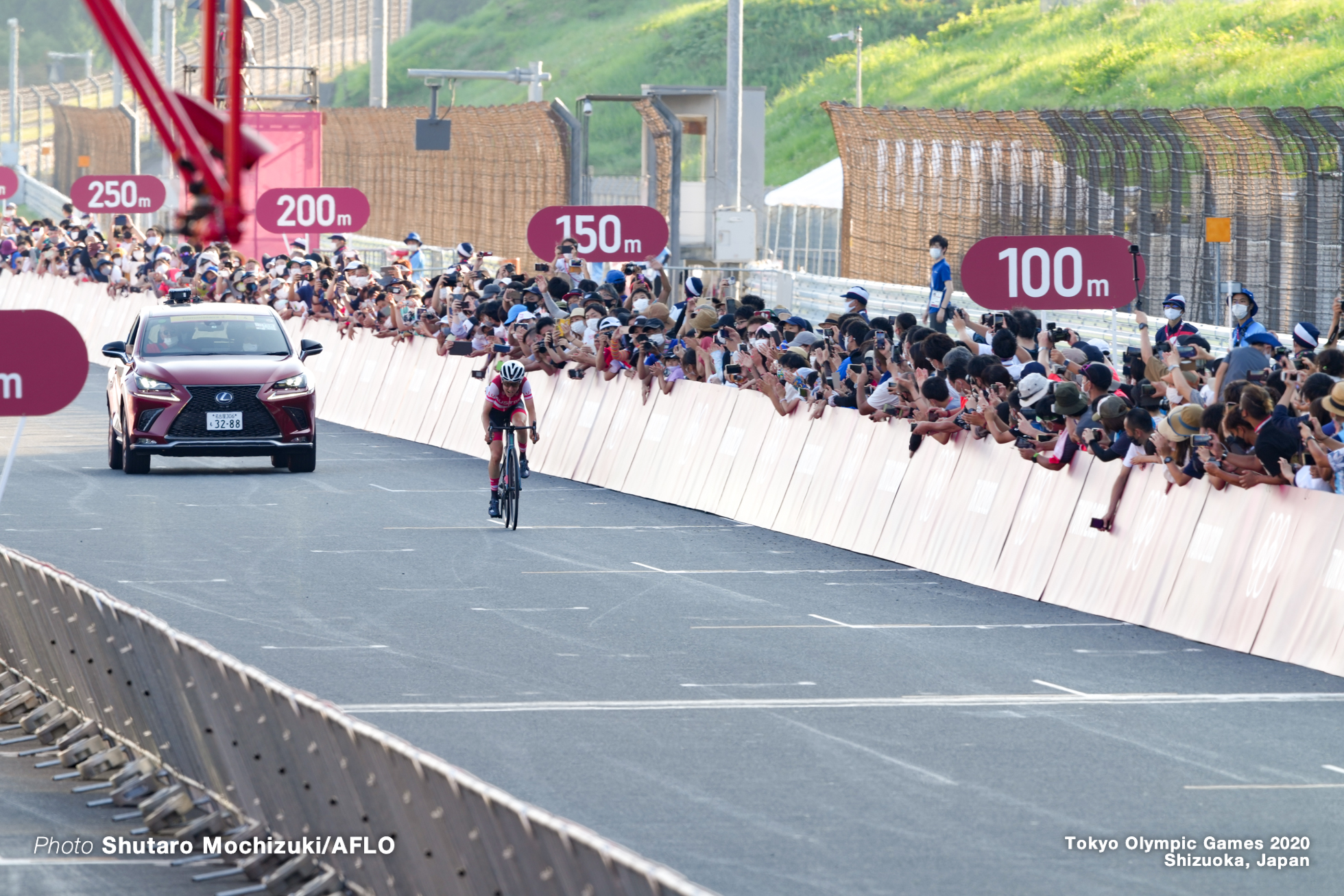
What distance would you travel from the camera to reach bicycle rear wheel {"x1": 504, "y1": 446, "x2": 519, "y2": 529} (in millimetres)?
19672

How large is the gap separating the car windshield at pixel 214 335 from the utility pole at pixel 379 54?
27.4 metres

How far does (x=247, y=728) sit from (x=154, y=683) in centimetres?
120

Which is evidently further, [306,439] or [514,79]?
[514,79]

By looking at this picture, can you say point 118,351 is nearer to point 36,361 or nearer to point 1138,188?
point 1138,188

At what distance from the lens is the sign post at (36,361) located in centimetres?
1185

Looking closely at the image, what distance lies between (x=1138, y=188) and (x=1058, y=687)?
1468 cm

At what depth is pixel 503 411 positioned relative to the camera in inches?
803

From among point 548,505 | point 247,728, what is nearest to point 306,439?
point 548,505

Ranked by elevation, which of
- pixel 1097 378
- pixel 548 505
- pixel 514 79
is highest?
pixel 514 79

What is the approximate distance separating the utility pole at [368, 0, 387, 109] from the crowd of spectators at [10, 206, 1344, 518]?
64.6ft

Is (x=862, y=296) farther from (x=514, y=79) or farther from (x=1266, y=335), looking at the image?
(x=514, y=79)

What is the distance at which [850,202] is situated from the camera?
34.2 m

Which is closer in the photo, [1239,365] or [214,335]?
[1239,365]

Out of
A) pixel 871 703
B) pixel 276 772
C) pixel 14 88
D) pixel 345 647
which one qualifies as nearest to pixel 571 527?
pixel 345 647
